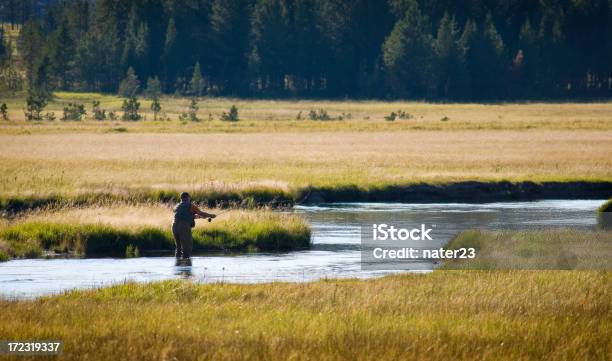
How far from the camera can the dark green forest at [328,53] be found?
167250 mm

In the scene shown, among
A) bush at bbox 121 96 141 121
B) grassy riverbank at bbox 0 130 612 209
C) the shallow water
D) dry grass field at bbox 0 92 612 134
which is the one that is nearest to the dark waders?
the shallow water

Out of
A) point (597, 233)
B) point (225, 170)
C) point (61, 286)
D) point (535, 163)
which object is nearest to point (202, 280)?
point (61, 286)

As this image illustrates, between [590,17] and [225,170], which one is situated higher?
[590,17]

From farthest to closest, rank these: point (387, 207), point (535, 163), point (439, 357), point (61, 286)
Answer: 1. point (535, 163)
2. point (387, 207)
3. point (61, 286)
4. point (439, 357)

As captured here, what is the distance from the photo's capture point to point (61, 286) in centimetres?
2292

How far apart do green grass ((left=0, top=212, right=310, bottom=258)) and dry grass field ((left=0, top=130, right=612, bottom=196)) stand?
31.2ft

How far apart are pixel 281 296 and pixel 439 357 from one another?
6.02 meters

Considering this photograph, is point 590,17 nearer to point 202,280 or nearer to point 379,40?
point 379,40

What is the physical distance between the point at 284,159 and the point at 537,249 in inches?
1360

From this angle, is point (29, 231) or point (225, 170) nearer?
point (29, 231)

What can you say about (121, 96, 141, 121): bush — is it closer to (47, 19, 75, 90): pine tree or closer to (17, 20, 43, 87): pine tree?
(47, 19, 75, 90): pine tree

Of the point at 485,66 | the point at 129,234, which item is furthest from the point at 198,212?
the point at 485,66

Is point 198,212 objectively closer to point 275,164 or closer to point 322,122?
point 275,164

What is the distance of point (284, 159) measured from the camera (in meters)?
61.0
